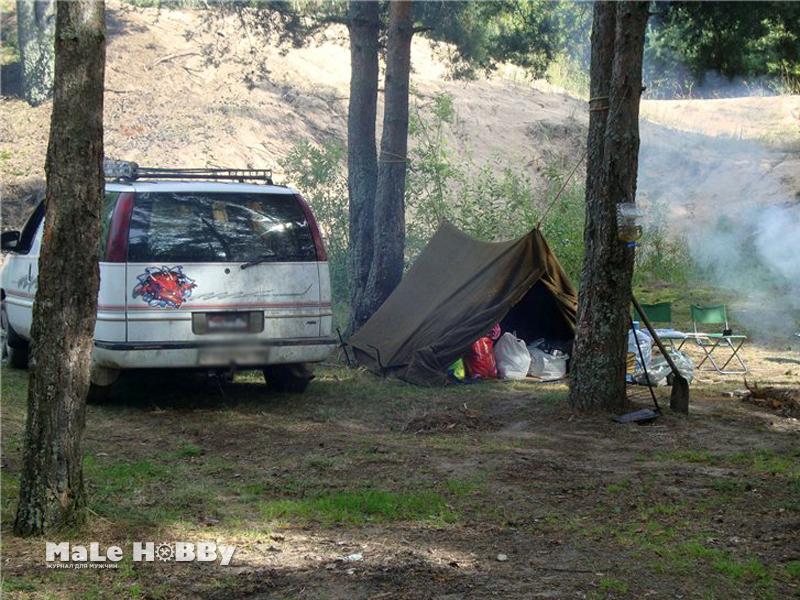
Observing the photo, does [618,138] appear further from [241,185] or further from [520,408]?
[241,185]

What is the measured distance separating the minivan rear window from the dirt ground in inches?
54.3

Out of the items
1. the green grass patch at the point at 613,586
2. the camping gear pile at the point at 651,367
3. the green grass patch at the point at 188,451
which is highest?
the camping gear pile at the point at 651,367

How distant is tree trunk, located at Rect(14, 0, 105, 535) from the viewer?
494 cm

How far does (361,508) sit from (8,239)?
18.8 ft

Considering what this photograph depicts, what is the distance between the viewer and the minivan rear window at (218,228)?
8219 mm

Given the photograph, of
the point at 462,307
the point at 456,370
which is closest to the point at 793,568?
the point at 456,370

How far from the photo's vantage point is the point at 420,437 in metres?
8.06

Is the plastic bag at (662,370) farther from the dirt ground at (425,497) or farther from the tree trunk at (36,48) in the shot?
the tree trunk at (36,48)

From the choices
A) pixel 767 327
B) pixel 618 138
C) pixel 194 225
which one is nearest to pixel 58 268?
pixel 194 225

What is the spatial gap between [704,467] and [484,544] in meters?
2.47

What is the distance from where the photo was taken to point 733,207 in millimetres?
24938

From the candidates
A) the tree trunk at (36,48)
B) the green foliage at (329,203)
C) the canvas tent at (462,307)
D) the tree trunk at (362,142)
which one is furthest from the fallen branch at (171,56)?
the canvas tent at (462,307)

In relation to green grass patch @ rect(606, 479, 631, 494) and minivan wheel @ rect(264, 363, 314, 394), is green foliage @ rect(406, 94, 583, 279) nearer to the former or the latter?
→ minivan wheel @ rect(264, 363, 314, 394)

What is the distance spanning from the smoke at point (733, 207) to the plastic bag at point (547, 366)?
4847mm
